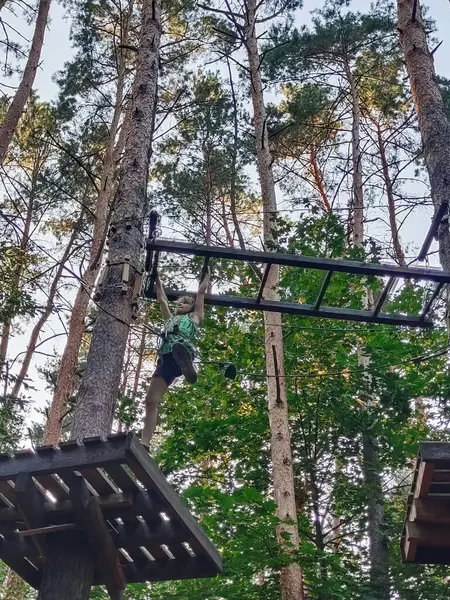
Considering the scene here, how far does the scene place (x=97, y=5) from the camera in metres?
15.0

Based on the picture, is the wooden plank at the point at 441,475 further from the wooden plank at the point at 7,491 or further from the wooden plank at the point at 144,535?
the wooden plank at the point at 7,491

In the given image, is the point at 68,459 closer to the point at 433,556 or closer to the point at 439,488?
the point at 439,488

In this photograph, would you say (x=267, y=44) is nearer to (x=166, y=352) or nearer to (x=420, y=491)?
(x=166, y=352)

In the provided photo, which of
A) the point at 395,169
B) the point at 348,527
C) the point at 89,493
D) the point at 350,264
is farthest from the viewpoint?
the point at 395,169

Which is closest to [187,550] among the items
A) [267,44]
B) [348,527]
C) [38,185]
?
[348,527]

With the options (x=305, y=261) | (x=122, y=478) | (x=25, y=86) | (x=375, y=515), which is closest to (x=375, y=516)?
(x=375, y=515)

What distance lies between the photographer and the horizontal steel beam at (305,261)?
5.68 meters

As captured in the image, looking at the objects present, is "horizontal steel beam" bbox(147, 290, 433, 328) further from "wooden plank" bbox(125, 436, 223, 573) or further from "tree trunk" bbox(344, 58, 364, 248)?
"tree trunk" bbox(344, 58, 364, 248)

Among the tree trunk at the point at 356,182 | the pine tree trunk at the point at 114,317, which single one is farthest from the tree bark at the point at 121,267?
the tree trunk at the point at 356,182

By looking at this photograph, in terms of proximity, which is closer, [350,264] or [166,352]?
[166,352]

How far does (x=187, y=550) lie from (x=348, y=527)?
235 inches

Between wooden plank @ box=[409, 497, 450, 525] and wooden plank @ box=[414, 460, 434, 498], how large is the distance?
0.23 feet

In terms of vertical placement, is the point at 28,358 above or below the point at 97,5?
below

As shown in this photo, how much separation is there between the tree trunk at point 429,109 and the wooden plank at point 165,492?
3469 mm
